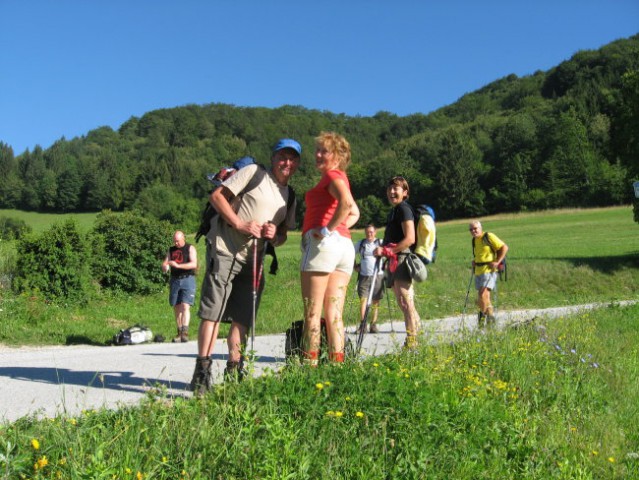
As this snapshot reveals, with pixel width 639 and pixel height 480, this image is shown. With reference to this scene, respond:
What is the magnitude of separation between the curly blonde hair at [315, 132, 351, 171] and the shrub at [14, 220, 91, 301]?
9.06 m

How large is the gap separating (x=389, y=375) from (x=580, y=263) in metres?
20.9

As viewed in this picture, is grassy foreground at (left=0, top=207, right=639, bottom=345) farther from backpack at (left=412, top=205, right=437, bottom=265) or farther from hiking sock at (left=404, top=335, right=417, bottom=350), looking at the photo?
backpack at (left=412, top=205, right=437, bottom=265)

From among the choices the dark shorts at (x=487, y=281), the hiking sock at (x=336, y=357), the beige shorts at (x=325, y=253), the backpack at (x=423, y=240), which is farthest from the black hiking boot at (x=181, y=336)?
the hiking sock at (x=336, y=357)

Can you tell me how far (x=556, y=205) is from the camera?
75.6m

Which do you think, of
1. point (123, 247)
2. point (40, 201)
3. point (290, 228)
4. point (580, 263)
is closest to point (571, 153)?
point (580, 263)

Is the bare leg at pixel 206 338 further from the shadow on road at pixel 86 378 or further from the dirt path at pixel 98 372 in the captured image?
the shadow on road at pixel 86 378

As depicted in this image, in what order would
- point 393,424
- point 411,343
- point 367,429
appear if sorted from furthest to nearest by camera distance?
point 411,343 < point 393,424 < point 367,429

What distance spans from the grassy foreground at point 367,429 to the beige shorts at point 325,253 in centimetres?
85

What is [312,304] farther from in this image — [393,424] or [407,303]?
[407,303]

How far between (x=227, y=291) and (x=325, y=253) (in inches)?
34.2

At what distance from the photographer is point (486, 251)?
34.4ft

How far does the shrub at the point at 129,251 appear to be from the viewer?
1495 cm

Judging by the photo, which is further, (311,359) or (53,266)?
(53,266)

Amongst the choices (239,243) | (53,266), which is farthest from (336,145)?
(53,266)
